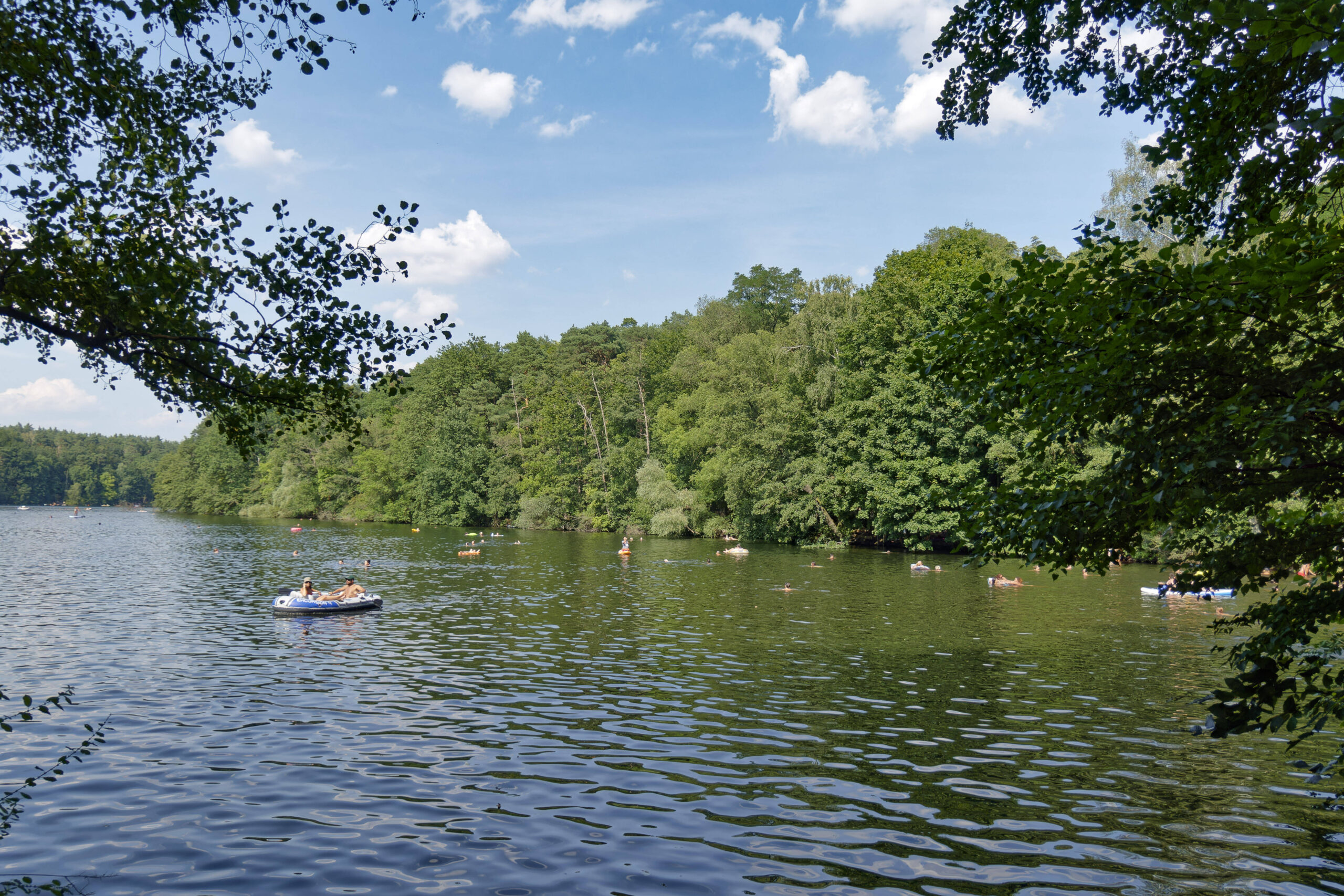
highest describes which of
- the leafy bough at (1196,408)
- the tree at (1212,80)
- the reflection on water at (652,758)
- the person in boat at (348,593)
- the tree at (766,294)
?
the tree at (766,294)

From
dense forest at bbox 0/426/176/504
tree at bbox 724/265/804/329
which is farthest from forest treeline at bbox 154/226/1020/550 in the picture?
dense forest at bbox 0/426/176/504

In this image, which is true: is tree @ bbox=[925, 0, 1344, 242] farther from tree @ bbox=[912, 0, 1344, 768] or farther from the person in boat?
the person in boat

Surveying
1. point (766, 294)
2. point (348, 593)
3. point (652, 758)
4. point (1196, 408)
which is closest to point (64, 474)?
point (766, 294)

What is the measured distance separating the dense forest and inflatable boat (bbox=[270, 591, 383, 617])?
6875 inches

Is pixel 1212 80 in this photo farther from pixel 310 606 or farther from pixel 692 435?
pixel 692 435

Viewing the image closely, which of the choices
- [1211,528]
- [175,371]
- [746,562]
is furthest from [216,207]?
[746,562]

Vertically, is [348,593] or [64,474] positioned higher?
[64,474]

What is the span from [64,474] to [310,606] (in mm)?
201982

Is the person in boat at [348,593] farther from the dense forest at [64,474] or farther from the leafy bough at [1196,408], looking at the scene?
the dense forest at [64,474]

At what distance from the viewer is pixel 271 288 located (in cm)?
817

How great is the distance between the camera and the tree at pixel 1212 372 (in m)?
6.23

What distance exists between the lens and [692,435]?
73625 mm

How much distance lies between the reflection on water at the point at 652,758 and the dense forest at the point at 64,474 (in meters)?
184

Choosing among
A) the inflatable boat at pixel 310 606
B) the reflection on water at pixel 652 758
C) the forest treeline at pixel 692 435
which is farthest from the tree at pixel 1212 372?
the inflatable boat at pixel 310 606
